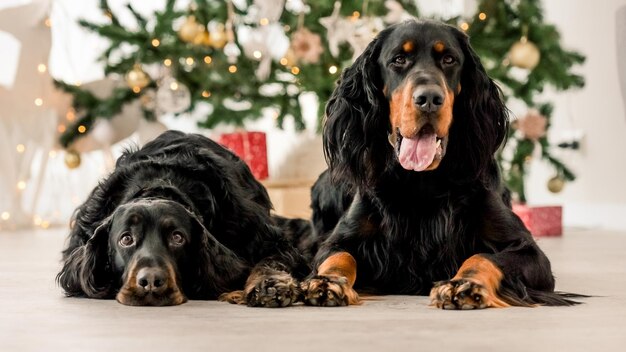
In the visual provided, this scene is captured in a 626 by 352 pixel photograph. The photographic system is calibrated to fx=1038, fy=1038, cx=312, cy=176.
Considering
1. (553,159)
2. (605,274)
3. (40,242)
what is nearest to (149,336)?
(605,274)

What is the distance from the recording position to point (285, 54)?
6680 mm

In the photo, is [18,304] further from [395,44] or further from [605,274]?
[605,274]

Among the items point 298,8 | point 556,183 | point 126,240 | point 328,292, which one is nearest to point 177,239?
point 126,240

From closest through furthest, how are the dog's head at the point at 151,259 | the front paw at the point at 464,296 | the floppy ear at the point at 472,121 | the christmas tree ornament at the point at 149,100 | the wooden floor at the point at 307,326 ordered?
the wooden floor at the point at 307,326 → the front paw at the point at 464,296 → the dog's head at the point at 151,259 → the floppy ear at the point at 472,121 → the christmas tree ornament at the point at 149,100

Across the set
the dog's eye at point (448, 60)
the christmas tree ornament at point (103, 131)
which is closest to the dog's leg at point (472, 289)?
the dog's eye at point (448, 60)

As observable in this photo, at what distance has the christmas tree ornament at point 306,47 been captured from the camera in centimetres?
644

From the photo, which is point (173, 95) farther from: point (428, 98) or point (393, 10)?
point (428, 98)

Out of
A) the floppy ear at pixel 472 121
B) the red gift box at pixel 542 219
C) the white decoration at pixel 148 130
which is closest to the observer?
the floppy ear at pixel 472 121

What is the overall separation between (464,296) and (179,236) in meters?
0.86

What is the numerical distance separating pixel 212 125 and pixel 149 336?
173 inches

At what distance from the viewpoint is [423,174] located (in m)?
3.23

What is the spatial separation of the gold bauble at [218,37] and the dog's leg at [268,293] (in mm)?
3602

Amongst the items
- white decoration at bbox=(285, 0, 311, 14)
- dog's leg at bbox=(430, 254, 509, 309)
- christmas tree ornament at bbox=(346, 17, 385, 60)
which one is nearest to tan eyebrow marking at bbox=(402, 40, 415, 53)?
dog's leg at bbox=(430, 254, 509, 309)

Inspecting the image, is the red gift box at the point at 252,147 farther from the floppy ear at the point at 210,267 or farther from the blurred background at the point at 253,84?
the floppy ear at the point at 210,267
